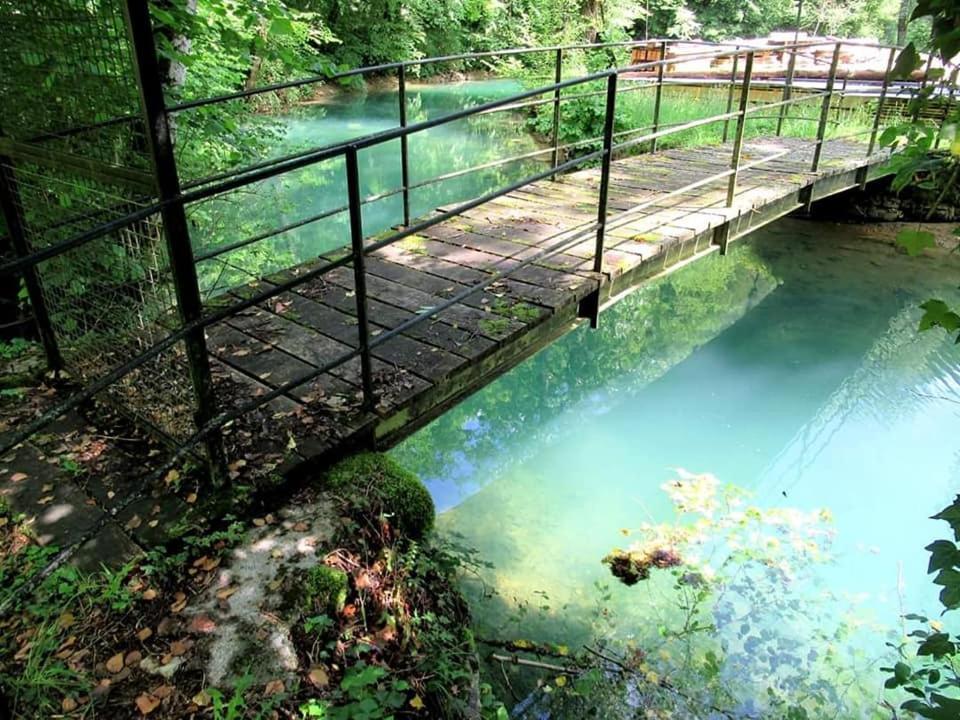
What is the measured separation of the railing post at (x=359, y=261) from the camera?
2.33 meters

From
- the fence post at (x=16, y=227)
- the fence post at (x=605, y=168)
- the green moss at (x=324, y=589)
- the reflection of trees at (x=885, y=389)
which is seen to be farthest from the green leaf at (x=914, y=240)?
the reflection of trees at (x=885, y=389)

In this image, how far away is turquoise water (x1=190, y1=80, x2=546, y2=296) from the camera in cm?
686

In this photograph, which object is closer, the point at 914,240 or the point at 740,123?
the point at 914,240

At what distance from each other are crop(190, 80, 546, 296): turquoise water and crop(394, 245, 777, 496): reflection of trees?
2085mm

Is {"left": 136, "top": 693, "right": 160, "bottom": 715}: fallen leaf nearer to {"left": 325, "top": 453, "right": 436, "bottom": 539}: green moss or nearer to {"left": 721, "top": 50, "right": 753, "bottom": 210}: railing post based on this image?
{"left": 325, "top": 453, "right": 436, "bottom": 539}: green moss

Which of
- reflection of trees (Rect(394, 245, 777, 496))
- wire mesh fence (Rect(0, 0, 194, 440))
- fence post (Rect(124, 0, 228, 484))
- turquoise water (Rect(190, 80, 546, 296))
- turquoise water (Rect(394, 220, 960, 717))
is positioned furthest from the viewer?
turquoise water (Rect(190, 80, 546, 296))

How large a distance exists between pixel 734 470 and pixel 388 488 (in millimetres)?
3400

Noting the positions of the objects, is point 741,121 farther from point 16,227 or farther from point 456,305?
point 16,227

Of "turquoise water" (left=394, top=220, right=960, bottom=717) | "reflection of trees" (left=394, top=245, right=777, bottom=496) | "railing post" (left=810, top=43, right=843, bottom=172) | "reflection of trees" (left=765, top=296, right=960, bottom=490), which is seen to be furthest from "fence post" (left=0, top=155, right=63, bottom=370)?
"railing post" (left=810, top=43, right=843, bottom=172)

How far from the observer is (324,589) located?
215 centimetres

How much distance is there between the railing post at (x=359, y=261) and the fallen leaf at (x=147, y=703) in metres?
1.23

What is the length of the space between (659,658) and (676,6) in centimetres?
2555

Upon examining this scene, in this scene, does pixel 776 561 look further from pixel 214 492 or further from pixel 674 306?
pixel 674 306

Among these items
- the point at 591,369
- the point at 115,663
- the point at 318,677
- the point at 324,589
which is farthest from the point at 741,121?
the point at 115,663
